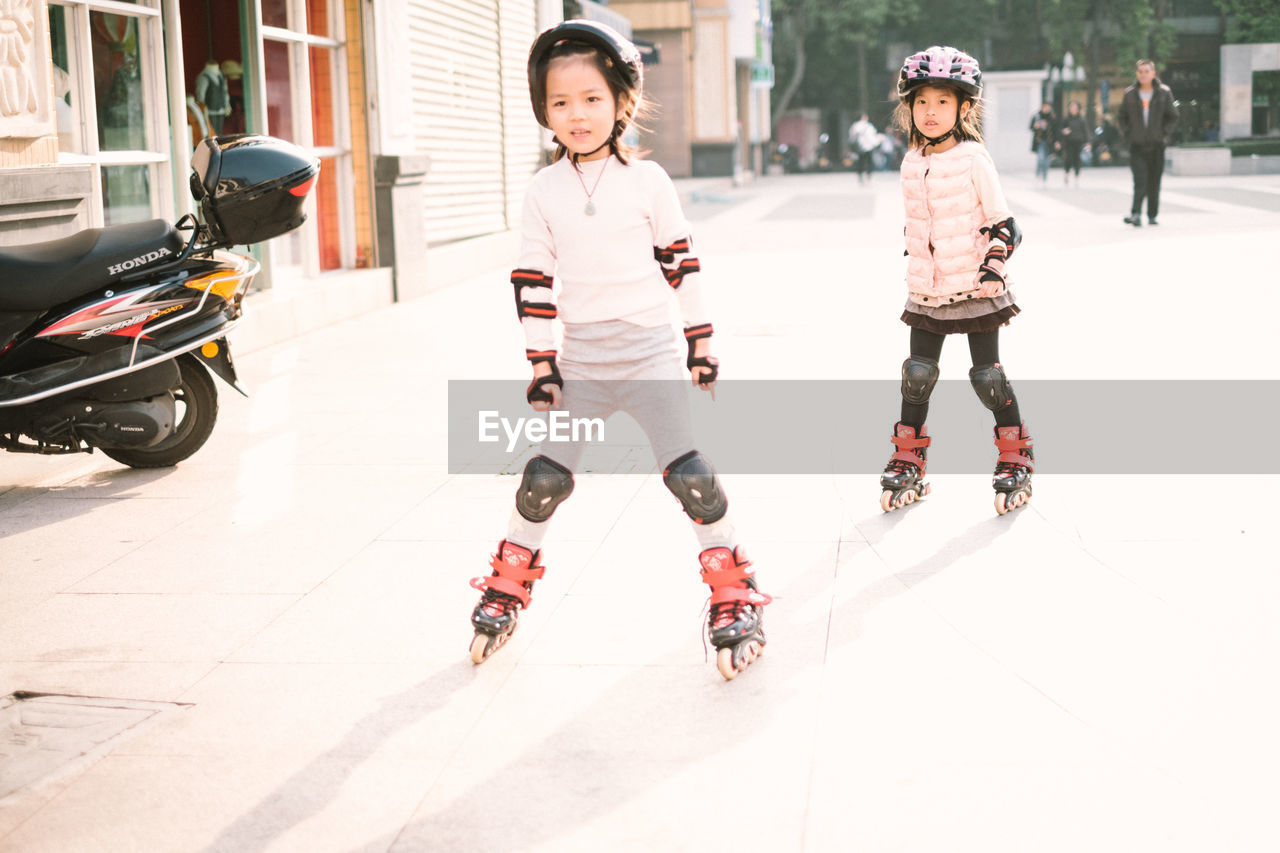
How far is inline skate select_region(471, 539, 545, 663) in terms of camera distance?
4078 mm

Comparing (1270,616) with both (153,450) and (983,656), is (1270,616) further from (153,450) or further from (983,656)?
(153,450)

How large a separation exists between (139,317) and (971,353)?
3.23 m

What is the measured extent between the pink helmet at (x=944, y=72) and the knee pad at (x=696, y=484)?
6.19 ft

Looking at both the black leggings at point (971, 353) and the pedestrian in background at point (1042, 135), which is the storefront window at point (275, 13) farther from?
the pedestrian in background at point (1042, 135)

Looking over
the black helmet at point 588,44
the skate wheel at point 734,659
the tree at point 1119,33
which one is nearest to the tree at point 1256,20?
the tree at point 1119,33

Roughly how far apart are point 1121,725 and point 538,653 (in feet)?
5.00

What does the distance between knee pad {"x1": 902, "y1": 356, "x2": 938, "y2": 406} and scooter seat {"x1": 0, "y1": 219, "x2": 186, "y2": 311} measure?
3.04m

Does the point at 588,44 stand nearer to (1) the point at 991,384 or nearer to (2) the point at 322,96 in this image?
(1) the point at 991,384

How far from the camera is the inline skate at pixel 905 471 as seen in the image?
5586 millimetres

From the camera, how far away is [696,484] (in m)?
3.94

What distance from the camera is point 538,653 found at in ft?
13.7

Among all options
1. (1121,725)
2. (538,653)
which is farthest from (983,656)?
(538,653)

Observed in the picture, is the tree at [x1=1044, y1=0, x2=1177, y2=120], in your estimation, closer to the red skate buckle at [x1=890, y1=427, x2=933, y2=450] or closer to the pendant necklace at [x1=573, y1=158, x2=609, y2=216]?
the red skate buckle at [x1=890, y1=427, x2=933, y2=450]

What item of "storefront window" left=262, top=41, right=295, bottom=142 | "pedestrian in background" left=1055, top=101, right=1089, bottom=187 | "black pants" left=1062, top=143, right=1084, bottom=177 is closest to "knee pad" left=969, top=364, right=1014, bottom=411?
"storefront window" left=262, top=41, right=295, bottom=142
